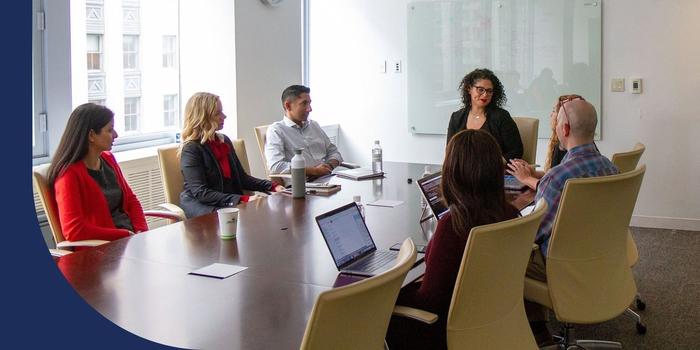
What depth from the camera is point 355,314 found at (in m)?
1.67

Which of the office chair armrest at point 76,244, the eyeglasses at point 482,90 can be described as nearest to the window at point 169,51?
the eyeglasses at point 482,90

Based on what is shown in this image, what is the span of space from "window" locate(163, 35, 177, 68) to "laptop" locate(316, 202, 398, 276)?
3471mm

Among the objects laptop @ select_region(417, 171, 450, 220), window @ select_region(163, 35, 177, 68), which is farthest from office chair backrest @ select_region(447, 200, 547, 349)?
window @ select_region(163, 35, 177, 68)

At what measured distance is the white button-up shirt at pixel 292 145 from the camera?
5.32 metres

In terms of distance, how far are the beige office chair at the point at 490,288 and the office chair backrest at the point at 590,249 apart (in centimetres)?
55

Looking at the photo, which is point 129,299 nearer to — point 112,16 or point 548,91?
point 112,16

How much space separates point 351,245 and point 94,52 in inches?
124

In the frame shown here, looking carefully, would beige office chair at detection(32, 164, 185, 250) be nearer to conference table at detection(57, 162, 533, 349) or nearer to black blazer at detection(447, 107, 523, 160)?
conference table at detection(57, 162, 533, 349)

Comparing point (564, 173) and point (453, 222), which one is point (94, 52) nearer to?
point (564, 173)

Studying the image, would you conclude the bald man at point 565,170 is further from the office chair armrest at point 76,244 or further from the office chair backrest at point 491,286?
the office chair armrest at point 76,244

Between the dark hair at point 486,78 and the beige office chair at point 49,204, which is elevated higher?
the dark hair at point 486,78

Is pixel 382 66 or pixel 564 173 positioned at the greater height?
pixel 382 66

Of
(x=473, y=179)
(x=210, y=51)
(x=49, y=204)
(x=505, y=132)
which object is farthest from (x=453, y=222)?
(x=210, y=51)

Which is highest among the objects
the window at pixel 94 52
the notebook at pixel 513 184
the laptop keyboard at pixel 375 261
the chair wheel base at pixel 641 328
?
the window at pixel 94 52
